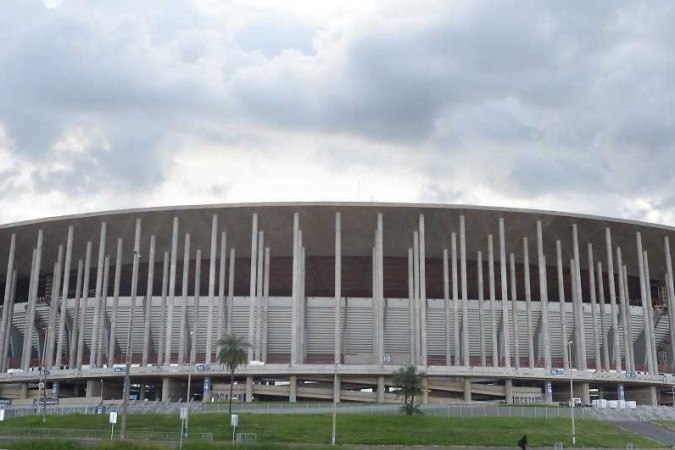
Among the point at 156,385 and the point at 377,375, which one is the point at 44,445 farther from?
the point at 156,385

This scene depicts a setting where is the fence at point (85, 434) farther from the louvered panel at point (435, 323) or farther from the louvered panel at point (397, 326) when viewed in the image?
the louvered panel at point (435, 323)

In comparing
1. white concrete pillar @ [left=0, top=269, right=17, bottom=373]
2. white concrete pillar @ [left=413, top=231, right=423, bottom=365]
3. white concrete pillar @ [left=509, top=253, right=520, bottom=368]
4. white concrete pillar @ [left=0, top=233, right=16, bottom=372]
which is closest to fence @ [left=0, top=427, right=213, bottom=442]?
white concrete pillar @ [left=413, top=231, right=423, bottom=365]

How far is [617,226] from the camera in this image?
80.9m

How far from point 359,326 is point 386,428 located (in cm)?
4080

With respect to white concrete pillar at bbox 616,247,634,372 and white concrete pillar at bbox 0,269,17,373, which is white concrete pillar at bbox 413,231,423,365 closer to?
white concrete pillar at bbox 616,247,634,372

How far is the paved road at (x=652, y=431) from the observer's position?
1862 inches

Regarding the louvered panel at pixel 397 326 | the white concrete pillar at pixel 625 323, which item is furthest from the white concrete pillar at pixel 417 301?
the white concrete pillar at pixel 625 323

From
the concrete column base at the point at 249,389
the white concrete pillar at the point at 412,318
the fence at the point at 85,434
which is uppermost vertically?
the white concrete pillar at the point at 412,318

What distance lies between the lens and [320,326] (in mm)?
88688

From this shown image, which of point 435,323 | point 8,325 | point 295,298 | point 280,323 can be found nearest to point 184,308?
point 280,323

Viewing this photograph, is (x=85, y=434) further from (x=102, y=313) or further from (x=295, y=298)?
(x=102, y=313)

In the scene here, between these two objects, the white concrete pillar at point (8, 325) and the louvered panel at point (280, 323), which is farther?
the louvered panel at point (280, 323)

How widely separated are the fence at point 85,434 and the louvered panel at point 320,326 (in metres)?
42.0

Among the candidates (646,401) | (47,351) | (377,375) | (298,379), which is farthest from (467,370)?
(47,351)
